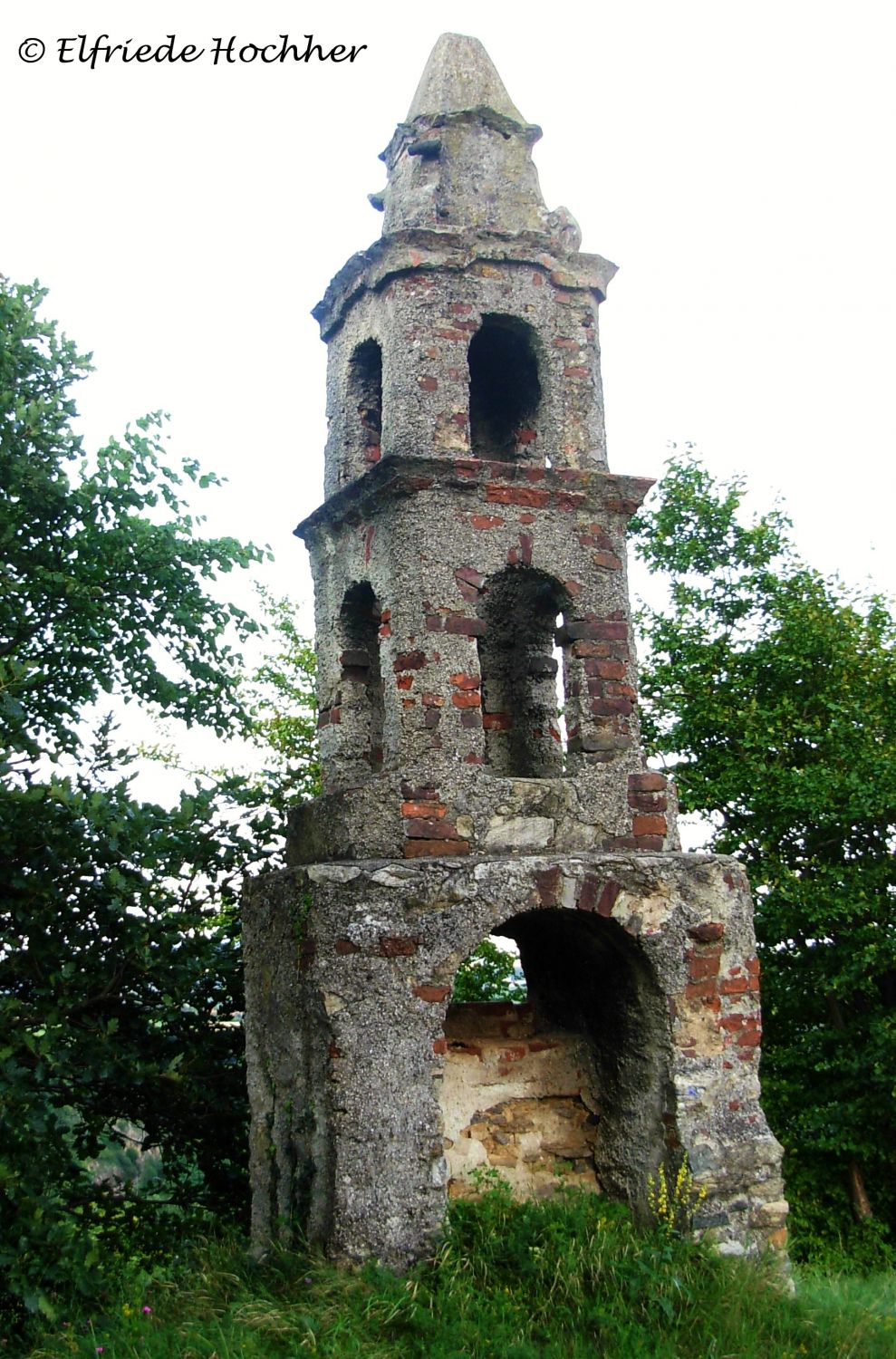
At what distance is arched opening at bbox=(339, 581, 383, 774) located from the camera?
294 inches

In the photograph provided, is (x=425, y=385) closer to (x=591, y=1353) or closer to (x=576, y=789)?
(x=576, y=789)

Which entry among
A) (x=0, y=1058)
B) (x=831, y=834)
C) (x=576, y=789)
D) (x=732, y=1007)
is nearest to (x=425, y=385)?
(x=576, y=789)

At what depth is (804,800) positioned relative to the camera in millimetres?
12484

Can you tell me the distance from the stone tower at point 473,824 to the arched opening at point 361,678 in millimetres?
18

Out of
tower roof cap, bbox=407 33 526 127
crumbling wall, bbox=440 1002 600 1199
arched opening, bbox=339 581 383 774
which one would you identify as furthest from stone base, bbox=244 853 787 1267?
tower roof cap, bbox=407 33 526 127

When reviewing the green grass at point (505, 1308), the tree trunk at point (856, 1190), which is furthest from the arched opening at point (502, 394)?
the tree trunk at point (856, 1190)

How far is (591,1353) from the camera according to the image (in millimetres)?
5148

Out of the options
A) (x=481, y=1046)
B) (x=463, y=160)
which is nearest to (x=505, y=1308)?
(x=481, y=1046)

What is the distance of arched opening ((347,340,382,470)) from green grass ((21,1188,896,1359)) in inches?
177

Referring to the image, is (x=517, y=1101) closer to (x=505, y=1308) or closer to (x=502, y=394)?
(x=505, y=1308)

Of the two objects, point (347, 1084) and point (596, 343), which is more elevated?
point (596, 343)

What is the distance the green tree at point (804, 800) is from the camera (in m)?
12.4

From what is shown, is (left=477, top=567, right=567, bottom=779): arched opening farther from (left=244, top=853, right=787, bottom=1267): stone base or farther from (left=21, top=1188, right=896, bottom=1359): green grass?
(left=21, top=1188, right=896, bottom=1359): green grass

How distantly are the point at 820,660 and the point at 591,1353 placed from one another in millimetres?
9932
